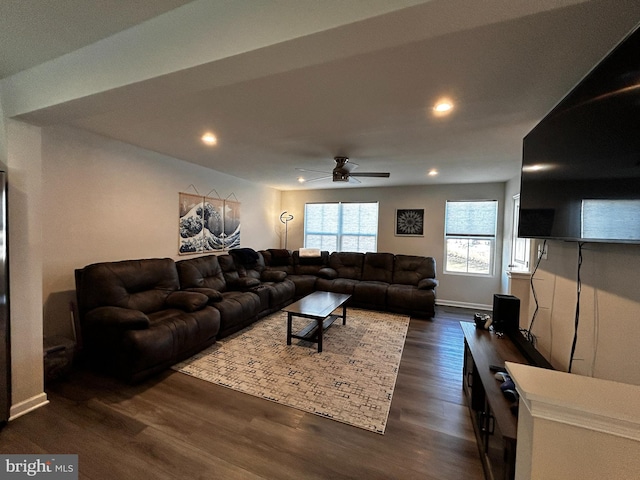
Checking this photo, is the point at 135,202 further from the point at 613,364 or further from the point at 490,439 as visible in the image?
the point at 613,364

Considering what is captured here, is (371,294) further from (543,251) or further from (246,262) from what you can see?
(543,251)

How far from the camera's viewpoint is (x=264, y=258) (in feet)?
18.2

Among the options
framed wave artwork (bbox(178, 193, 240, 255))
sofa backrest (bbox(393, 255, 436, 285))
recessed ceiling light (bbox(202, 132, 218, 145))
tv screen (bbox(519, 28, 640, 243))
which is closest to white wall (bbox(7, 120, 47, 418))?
recessed ceiling light (bbox(202, 132, 218, 145))

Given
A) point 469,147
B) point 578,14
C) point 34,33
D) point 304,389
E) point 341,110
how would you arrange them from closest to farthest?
point 578,14, point 34,33, point 341,110, point 304,389, point 469,147

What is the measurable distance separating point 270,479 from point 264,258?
14.1 feet

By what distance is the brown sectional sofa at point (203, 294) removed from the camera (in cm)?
238

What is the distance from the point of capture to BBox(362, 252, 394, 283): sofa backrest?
5277 mm

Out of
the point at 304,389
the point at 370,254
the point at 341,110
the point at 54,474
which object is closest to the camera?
the point at 54,474

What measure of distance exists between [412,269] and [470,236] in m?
1.36

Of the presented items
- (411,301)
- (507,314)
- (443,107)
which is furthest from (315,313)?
(443,107)

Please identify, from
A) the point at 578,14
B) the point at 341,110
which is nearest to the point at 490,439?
the point at 578,14

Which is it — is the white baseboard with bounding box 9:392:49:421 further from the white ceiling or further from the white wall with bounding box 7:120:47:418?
the white ceiling
